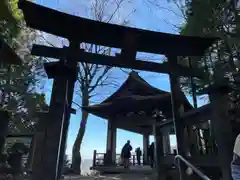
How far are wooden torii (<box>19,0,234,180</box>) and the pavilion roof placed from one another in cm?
567

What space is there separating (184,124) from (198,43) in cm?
198

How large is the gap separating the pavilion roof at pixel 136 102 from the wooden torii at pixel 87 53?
5.67 metres

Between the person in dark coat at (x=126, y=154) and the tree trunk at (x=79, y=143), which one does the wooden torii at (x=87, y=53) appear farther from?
the tree trunk at (x=79, y=143)

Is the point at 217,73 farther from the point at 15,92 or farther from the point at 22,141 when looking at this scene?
the point at 15,92

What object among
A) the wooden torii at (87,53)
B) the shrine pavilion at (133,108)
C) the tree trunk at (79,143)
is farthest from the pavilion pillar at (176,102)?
the tree trunk at (79,143)

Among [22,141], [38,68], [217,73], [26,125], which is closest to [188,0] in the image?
[217,73]

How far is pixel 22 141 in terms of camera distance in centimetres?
793

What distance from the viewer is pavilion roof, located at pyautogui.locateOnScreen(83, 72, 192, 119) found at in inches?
436

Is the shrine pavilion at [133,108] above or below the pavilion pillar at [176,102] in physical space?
above

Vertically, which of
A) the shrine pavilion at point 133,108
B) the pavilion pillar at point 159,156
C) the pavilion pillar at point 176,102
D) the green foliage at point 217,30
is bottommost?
the pavilion pillar at point 159,156

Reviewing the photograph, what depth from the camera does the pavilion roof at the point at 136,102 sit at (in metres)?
11.1

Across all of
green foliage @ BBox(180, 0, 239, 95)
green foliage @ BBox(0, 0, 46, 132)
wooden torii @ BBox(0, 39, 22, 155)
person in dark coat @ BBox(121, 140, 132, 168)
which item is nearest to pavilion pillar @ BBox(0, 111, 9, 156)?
wooden torii @ BBox(0, 39, 22, 155)

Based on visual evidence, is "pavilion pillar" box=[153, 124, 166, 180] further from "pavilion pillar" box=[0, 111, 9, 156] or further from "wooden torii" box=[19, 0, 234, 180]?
"pavilion pillar" box=[0, 111, 9, 156]

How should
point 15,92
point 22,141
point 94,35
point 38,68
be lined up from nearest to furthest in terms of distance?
1. point 94,35
2. point 22,141
3. point 15,92
4. point 38,68
